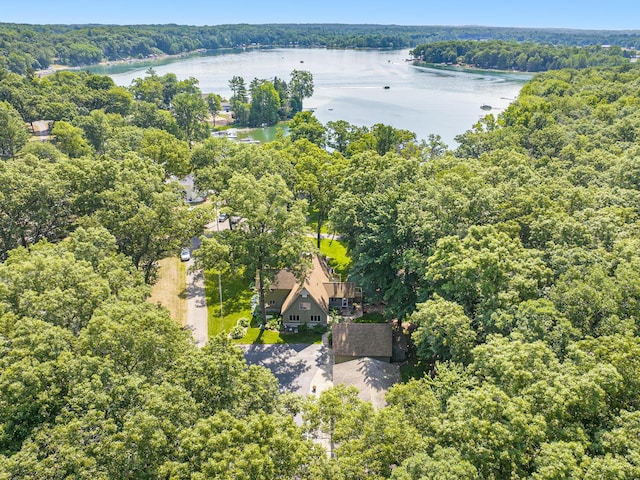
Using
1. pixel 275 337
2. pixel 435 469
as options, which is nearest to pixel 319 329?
pixel 275 337

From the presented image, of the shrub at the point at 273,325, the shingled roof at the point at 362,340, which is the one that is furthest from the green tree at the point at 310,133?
the shingled roof at the point at 362,340

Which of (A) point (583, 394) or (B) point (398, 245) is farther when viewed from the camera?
(B) point (398, 245)

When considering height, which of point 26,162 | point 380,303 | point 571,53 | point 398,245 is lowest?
point 380,303

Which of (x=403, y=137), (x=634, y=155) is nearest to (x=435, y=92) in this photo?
(x=403, y=137)

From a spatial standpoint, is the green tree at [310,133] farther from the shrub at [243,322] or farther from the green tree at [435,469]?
the green tree at [435,469]

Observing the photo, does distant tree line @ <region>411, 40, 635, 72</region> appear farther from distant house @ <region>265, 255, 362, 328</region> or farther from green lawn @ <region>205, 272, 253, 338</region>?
green lawn @ <region>205, 272, 253, 338</region>

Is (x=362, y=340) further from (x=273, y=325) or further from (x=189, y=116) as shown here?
(x=189, y=116)

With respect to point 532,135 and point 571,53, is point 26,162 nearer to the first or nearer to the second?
point 532,135
